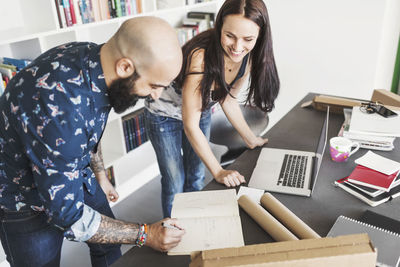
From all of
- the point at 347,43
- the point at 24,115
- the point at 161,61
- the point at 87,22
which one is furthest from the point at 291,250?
the point at 347,43

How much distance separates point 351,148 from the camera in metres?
1.62

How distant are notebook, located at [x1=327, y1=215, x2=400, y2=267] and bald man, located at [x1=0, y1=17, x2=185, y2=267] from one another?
1.64 ft

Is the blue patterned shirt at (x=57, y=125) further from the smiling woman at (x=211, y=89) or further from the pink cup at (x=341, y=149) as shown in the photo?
the pink cup at (x=341, y=149)

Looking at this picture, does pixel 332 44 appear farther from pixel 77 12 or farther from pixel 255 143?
pixel 77 12

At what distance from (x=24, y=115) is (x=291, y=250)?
752 mm

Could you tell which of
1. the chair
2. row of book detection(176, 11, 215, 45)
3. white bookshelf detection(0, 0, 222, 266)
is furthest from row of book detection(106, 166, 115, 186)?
row of book detection(176, 11, 215, 45)

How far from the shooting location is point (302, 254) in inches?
31.2

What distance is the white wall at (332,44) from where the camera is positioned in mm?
2863

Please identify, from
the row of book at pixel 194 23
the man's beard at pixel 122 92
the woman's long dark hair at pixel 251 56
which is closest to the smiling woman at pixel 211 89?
the woman's long dark hair at pixel 251 56

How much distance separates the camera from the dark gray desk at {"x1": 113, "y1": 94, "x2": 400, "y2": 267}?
3.51ft

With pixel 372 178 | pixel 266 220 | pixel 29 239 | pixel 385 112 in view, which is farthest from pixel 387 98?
pixel 29 239

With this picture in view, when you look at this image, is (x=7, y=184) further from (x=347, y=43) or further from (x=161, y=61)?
(x=347, y=43)

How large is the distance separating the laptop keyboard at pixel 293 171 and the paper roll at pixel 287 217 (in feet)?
0.59

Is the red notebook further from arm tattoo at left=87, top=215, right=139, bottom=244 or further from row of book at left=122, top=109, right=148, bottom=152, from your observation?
row of book at left=122, top=109, right=148, bottom=152
